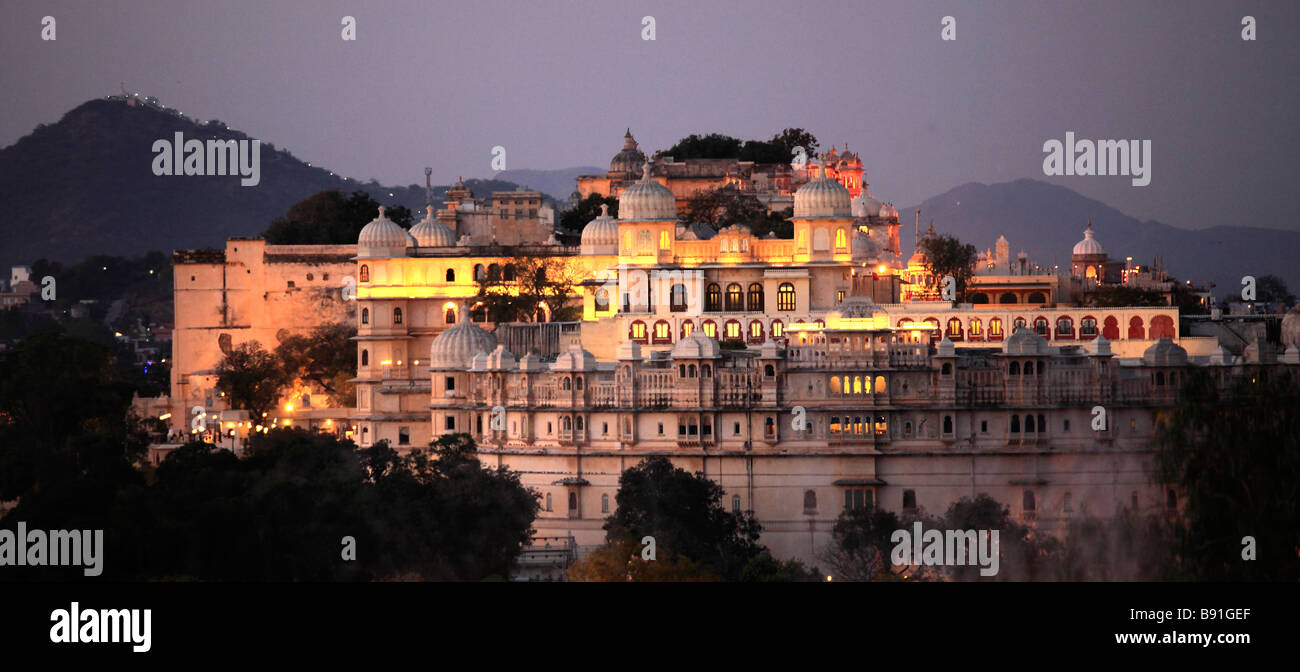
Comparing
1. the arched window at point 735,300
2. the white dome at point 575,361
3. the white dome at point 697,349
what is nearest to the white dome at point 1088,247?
the arched window at point 735,300

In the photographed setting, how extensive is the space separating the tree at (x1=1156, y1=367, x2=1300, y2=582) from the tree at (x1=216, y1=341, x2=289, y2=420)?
57.5 metres

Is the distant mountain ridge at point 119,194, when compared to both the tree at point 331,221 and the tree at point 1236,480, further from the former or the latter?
the tree at point 1236,480

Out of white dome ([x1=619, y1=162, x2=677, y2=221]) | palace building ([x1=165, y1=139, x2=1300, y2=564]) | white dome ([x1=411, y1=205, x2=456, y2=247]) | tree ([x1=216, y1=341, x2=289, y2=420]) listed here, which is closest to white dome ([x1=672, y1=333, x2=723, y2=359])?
palace building ([x1=165, y1=139, x2=1300, y2=564])

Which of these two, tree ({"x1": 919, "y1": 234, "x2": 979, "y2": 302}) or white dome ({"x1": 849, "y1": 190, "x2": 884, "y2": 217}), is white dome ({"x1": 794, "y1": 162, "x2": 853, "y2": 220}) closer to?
tree ({"x1": 919, "y1": 234, "x2": 979, "y2": 302})

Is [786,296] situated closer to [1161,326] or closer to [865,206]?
[1161,326]

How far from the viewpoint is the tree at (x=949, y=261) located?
102 metres

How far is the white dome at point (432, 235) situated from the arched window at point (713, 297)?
1714cm

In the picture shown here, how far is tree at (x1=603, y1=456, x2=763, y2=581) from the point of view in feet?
217

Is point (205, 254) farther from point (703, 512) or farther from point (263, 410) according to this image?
point (703, 512)

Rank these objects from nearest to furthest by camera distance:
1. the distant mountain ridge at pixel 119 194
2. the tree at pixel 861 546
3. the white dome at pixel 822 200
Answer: the tree at pixel 861 546, the white dome at pixel 822 200, the distant mountain ridge at pixel 119 194

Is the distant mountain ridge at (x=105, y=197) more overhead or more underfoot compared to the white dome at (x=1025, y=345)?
more overhead

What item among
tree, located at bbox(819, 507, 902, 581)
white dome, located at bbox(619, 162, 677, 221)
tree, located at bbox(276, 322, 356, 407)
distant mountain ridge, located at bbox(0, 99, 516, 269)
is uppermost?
distant mountain ridge, located at bbox(0, 99, 516, 269)

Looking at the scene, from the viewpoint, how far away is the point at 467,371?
81.2 m
